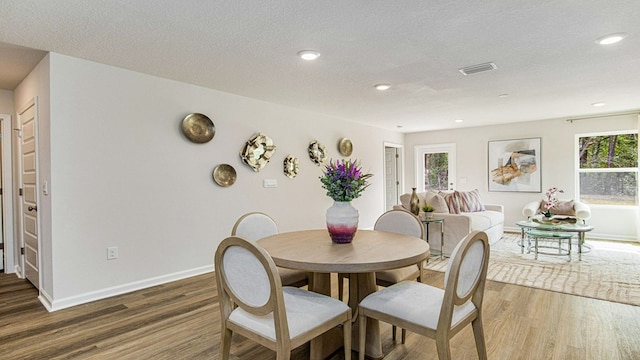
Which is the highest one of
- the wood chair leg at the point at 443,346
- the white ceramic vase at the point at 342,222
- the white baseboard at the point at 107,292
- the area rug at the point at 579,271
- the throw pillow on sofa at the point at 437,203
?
the white ceramic vase at the point at 342,222

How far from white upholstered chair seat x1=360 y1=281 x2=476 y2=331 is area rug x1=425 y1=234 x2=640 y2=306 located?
2.21m

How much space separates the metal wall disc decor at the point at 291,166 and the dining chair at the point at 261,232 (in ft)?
6.93

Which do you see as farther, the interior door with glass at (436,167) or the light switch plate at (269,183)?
the interior door with glass at (436,167)

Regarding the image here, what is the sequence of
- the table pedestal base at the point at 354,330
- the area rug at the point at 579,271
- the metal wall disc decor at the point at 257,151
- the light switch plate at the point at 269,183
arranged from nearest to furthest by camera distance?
the table pedestal base at the point at 354,330, the area rug at the point at 579,271, the metal wall disc decor at the point at 257,151, the light switch plate at the point at 269,183

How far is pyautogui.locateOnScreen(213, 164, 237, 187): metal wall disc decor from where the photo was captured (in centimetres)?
391

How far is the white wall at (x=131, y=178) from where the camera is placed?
2.86 meters

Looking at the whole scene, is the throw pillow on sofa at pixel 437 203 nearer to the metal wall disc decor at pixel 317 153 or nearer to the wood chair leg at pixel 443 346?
the metal wall disc decor at pixel 317 153

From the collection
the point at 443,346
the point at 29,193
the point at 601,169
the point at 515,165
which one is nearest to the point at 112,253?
the point at 29,193

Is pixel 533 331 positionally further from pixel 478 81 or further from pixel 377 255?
pixel 478 81

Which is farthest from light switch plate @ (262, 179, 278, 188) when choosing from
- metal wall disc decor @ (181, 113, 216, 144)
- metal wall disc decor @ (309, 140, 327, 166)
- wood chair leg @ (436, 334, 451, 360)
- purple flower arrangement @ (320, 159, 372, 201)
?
wood chair leg @ (436, 334, 451, 360)

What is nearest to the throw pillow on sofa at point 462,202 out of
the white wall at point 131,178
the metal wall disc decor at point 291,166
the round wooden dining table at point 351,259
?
the metal wall disc decor at point 291,166

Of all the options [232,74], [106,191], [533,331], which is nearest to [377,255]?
[533,331]

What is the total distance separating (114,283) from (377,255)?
8.77 ft

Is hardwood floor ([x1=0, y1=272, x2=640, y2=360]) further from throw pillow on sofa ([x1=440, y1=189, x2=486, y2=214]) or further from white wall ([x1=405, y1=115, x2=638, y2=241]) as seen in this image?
white wall ([x1=405, y1=115, x2=638, y2=241])
